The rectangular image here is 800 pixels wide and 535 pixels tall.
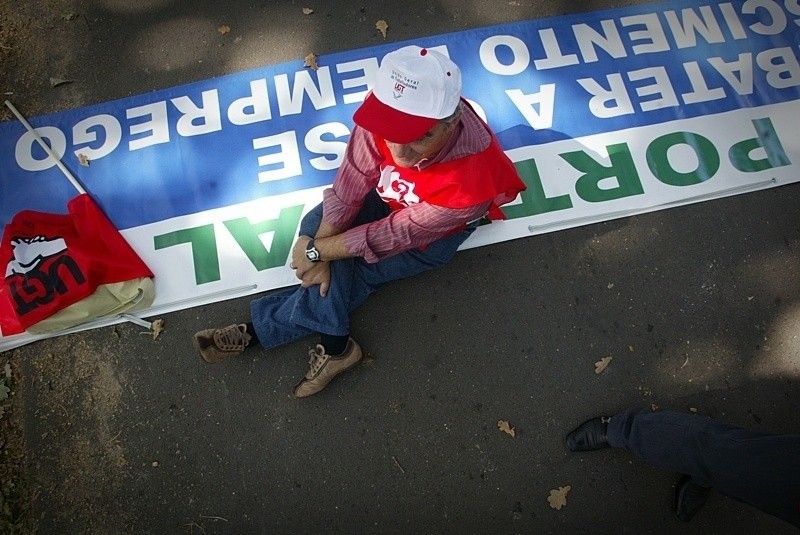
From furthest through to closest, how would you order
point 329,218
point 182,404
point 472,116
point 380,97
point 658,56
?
point 658,56 < point 182,404 < point 329,218 < point 472,116 < point 380,97

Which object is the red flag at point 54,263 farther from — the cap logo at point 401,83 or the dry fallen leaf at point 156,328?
the cap logo at point 401,83

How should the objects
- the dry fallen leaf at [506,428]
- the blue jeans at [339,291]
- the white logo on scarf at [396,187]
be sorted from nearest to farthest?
the white logo on scarf at [396,187] < the blue jeans at [339,291] < the dry fallen leaf at [506,428]

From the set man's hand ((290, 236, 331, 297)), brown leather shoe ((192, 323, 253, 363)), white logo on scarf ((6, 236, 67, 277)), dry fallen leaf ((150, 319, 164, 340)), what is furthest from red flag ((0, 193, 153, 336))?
man's hand ((290, 236, 331, 297))

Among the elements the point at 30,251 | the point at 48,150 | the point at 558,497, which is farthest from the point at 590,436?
the point at 48,150

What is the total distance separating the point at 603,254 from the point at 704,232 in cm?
69

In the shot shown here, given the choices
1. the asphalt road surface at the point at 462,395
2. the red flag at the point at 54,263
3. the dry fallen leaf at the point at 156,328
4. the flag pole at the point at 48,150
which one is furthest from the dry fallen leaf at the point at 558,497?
the flag pole at the point at 48,150

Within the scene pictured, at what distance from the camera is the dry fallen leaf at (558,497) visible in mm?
2863

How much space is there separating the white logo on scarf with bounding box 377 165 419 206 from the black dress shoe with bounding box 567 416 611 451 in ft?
5.34

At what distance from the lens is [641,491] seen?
2889 millimetres

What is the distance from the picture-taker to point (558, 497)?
2873 mm

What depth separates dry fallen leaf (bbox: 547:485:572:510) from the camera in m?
2.86

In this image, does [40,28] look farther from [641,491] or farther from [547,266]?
[641,491]

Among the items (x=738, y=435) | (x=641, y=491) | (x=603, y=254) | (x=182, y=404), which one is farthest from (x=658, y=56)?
(x=182, y=404)

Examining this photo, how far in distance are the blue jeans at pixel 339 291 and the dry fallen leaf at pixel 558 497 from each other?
1427mm
